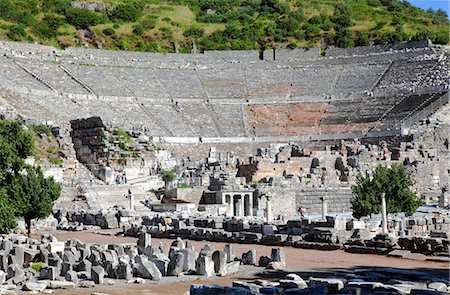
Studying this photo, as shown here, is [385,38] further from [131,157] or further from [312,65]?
[131,157]

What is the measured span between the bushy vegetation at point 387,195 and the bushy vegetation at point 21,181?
1093 cm

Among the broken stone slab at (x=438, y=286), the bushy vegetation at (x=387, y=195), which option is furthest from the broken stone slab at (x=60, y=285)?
the bushy vegetation at (x=387, y=195)

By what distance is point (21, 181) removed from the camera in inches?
937

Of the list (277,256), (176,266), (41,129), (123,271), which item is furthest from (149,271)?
(41,129)

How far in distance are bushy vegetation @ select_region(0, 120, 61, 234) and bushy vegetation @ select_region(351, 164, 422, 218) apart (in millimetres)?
10932

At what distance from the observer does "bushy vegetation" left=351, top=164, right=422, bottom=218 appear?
27.6 meters

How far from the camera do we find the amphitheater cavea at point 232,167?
15484mm

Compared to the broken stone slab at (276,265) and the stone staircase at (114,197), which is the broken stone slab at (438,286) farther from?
the stone staircase at (114,197)

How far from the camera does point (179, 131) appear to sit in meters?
58.3

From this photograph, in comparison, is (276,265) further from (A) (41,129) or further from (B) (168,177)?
(A) (41,129)

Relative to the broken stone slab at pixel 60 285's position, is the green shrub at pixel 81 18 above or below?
above

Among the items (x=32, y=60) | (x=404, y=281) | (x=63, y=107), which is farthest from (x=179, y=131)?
(x=404, y=281)

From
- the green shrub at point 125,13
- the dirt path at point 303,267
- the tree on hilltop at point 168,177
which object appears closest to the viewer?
the dirt path at point 303,267

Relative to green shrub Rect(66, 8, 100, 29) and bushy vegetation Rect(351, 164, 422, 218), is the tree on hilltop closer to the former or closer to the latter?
bushy vegetation Rect(351, 164, 422, 218)
